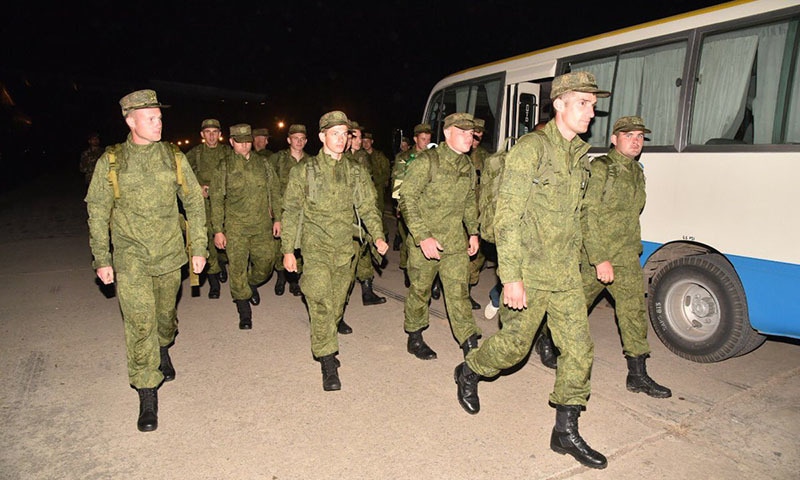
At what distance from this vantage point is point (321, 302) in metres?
4.23

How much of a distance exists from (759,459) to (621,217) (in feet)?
5.91

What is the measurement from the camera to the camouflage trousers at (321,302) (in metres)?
4.22

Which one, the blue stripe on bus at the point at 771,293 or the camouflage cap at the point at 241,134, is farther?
the camouflage cap at the point at 241,134

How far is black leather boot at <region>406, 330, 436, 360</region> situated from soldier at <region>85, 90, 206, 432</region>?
7.05 ft

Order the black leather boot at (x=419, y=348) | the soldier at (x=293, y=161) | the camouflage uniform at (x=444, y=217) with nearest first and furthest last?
1. the camouflage uniform at (x=444, y=217)
2. the black leather boot at (x=419, y=348)
3. the soldier at (x=293, y=161)

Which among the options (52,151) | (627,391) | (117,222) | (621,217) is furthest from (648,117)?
(52,151)

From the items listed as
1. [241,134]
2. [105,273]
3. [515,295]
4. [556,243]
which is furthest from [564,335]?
[241,134]

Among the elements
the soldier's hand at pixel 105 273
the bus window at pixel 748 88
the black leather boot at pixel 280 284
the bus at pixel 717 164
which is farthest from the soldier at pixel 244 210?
the bus window at pixel 748 88

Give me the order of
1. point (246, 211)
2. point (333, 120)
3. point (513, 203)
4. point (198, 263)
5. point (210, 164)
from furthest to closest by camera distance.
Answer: point (210, 164)
point (246, 211)
point (333, 120)
point (198, 263)
point (513, 203)

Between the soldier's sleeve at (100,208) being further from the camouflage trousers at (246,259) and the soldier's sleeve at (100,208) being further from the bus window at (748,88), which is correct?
the bus window at (748,88)

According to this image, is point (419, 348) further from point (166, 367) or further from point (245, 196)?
point (245, 196)

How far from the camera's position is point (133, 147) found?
3.73 m

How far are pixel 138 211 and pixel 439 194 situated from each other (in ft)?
7.57

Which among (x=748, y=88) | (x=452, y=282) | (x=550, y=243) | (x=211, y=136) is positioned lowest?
(x=452, y=282)
